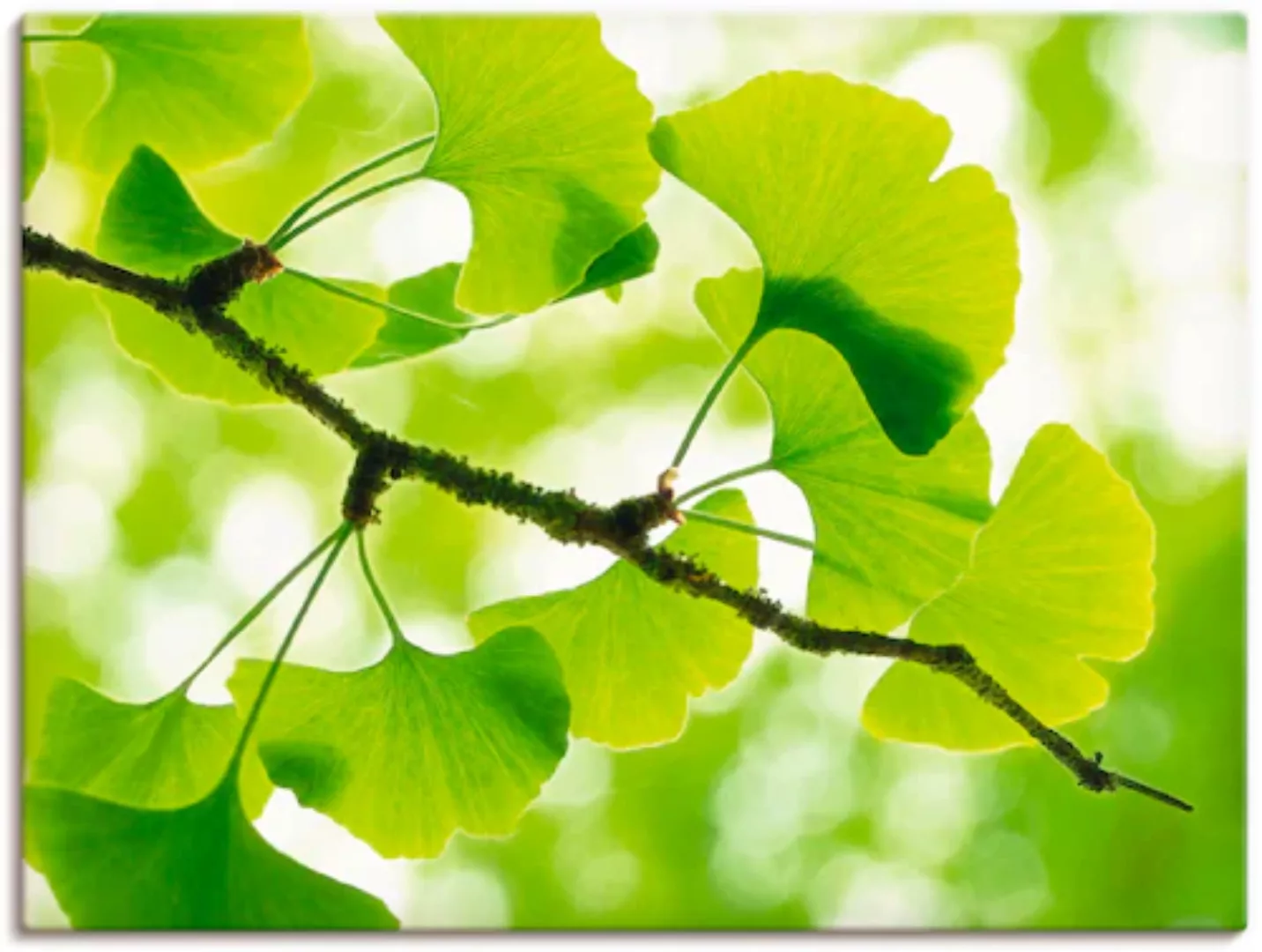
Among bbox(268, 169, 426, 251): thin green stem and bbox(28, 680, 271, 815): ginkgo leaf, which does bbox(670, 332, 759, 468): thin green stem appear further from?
bbox(28, 680, 271, 815): ginkgo leaf

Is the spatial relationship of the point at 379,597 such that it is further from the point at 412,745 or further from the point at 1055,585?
the point at 1055,585

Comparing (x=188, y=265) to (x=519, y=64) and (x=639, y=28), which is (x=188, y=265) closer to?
(x=519, y=64)

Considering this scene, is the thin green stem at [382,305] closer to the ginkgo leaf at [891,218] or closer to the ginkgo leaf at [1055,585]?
the ginkgo leaf at [891,218]

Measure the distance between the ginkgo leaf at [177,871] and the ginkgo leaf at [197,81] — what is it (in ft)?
1.35

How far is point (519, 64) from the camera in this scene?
2.18ft

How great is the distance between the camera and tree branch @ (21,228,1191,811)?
1.93 ft

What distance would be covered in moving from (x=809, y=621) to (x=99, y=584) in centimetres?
73

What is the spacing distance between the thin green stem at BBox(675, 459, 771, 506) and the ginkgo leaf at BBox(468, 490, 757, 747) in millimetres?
48

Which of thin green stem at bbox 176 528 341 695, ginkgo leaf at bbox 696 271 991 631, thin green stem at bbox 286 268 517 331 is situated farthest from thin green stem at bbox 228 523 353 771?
ginkgo leaf at bbox 696 271 991 631

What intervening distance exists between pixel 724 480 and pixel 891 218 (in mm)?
158

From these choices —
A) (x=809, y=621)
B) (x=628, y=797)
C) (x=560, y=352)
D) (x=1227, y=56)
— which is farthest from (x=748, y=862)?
(x=1227, y=56)

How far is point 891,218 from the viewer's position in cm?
62

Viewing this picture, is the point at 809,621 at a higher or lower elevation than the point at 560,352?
lower

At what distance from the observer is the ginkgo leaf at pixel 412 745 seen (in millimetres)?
668
